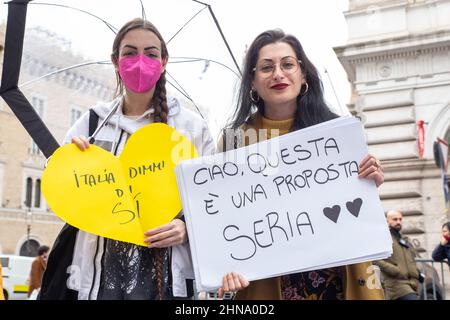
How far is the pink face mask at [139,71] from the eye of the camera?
2.10 metres

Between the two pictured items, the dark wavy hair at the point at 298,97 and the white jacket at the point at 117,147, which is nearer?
the white jacket at the point at 117,147

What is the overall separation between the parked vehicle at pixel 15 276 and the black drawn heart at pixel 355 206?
56.4 ft

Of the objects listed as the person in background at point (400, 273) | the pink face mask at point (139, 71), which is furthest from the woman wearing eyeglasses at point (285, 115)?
the person in background at point (400, 273)

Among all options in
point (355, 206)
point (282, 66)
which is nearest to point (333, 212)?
point (355, 206)

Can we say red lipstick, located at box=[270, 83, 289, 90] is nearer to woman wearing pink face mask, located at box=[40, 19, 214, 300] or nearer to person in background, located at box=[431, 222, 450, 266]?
woman wearing pink face mask, located at box=[40, 19, 214, 300]

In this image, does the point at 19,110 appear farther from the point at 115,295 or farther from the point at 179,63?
the point at 115,295

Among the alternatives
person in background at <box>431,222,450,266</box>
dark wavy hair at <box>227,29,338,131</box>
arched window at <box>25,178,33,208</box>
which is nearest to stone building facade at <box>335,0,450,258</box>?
person in background at <box>431,222,450,266</box>

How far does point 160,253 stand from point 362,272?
0.70m

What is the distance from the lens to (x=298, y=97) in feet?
7.50

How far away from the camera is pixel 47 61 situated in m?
2.71

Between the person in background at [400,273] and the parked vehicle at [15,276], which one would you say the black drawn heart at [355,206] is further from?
the parked vehicle at [15,276]

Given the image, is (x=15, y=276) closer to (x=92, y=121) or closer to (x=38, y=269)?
→ (x=38, y=269)

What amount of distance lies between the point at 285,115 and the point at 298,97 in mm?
96
